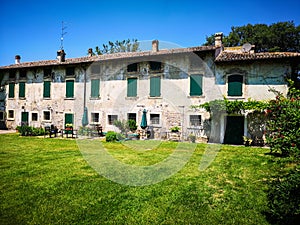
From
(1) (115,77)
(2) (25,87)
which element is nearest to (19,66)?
(2) (25,87)

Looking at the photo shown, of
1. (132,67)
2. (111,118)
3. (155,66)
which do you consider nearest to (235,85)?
(155,66)

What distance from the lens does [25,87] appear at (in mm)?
18859

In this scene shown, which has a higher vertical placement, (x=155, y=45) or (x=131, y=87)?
(x=155, y=45)

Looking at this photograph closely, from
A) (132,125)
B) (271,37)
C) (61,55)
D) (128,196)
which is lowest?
(128,196)

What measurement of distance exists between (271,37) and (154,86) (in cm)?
2219

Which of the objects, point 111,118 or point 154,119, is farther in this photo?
point 111,118

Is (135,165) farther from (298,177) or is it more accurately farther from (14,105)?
(14,105)

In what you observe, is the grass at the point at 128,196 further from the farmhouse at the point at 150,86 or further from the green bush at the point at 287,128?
the farmhouse at the point at 150,86

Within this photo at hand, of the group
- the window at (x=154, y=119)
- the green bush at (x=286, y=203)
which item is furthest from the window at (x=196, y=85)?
the green bush at (x=286, y=203)

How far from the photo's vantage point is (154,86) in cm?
1441

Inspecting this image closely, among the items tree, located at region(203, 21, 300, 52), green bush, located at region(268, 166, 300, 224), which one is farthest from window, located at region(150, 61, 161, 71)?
tree, located at region(203, 21, 300, 52)

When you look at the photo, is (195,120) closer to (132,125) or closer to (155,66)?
(132,125)

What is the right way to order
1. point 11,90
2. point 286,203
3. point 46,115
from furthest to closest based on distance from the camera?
point 11,90 → point 46,115 → point 286,203

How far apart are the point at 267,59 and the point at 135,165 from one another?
9736mm
